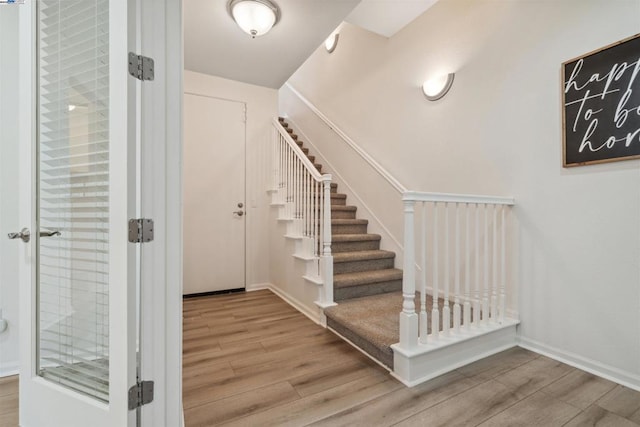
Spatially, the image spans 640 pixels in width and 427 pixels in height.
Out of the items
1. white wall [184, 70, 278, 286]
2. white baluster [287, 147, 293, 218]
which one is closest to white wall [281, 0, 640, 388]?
white baluster [287, 147, 293, 218]

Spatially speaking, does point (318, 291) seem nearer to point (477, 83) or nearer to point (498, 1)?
point (477, 83)

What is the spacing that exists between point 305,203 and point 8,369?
91.8 inches

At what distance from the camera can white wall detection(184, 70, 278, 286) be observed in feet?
11.7

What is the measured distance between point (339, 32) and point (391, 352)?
4.16 m

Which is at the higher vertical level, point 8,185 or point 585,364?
point 8,185

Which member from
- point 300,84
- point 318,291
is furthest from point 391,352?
point 300,84

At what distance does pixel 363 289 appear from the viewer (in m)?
2.65

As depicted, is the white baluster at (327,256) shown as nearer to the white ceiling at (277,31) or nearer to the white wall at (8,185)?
the white ceiling at (277,31)

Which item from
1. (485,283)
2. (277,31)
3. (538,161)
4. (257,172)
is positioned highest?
(277,31)

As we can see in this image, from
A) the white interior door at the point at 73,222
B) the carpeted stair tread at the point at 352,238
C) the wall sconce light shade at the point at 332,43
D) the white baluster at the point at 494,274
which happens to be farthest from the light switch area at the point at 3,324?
the wall sconce light shade at the point at 332,43

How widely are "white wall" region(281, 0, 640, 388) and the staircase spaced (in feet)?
2.70

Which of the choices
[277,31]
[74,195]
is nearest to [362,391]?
[74,195]

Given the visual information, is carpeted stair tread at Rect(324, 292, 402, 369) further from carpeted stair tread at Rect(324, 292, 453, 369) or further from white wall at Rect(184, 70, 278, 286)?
white wall at Rect(184, 70, 278, 286)

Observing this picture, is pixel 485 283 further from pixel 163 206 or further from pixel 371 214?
pixel 163 206
